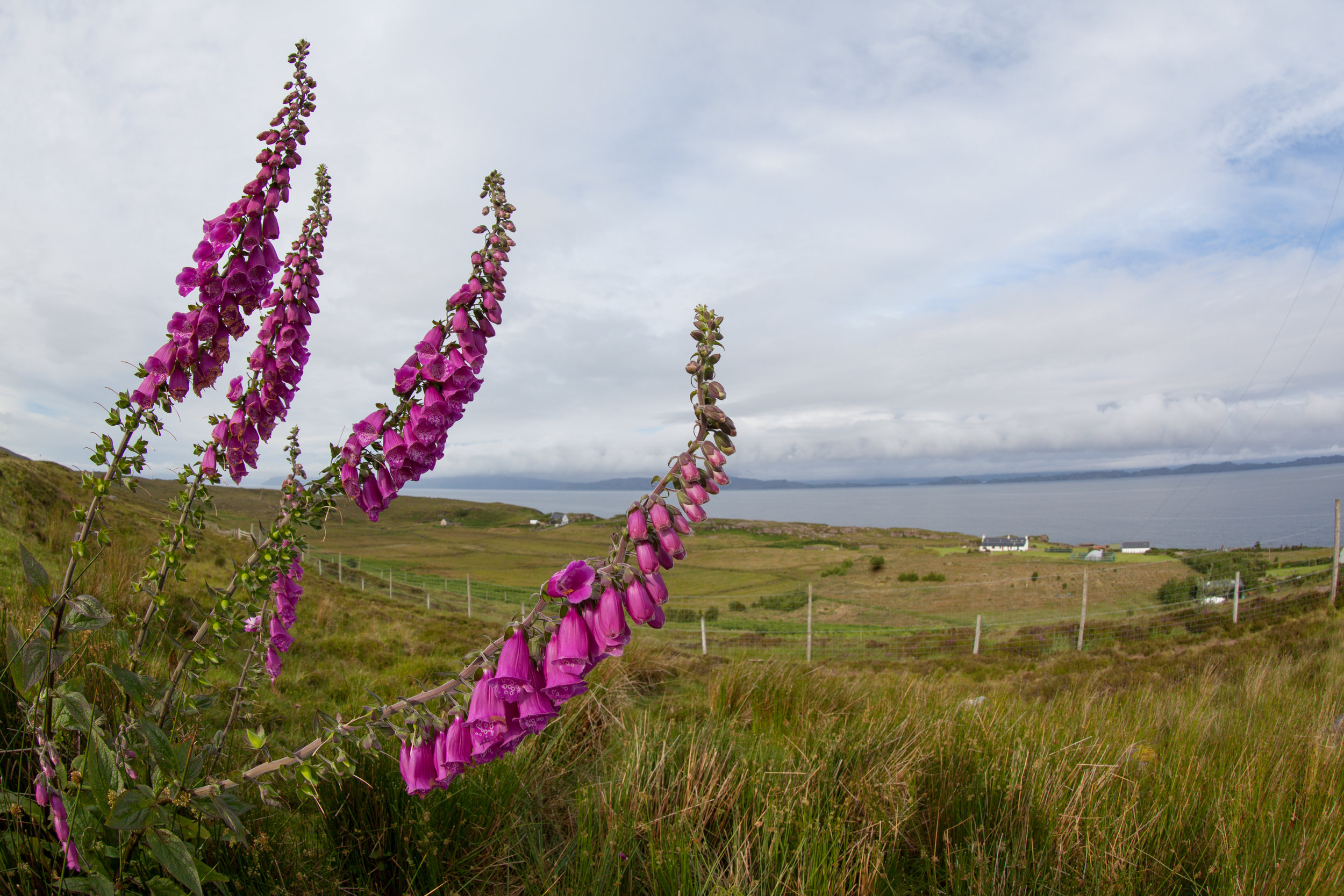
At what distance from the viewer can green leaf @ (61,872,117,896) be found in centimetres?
179

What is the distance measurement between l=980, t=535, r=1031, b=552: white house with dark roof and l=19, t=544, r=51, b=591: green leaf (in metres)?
75.5

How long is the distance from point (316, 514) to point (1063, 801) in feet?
14.0

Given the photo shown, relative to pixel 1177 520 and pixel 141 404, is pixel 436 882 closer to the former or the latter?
pixel 141 404

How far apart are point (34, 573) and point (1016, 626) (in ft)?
112

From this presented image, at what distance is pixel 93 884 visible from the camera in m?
1.85

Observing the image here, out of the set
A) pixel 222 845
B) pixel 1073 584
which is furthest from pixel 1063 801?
pixel 1073 584

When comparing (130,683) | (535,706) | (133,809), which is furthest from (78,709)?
(535,706)

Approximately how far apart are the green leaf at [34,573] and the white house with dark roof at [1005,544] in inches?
2974

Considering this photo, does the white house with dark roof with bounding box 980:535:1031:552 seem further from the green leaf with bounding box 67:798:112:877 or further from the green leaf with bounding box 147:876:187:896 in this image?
the green leaf with bounding box 67:798:112:877

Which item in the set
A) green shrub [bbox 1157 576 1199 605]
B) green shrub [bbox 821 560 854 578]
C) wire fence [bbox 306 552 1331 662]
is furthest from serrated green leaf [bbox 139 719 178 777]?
green shrub [bbox 821 560 854 578]

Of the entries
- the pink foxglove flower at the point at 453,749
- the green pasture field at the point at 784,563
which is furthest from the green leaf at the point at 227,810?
the green pasture field at the point at 784,563

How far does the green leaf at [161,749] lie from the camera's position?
6.29 feet

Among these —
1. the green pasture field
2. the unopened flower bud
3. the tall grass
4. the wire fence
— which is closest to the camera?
the unopened flower bud

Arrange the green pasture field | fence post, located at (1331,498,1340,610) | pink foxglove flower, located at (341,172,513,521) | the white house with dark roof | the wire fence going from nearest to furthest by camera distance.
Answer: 1. pink foxglove flower, located at (341,172,513,521)
2. fence post, located at (1331,498,1340,610)
3. the wire fence
4. the green pasture field
5. the white house with dark roof
